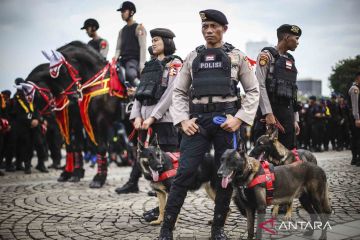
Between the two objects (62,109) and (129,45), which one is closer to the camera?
(129,45)

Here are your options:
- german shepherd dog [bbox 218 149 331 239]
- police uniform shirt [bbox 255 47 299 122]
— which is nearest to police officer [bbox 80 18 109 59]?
police uniform shirt [bbox 255 47 299 122]

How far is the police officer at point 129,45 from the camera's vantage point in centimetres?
823

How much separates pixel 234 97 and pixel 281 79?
1672 millimetres

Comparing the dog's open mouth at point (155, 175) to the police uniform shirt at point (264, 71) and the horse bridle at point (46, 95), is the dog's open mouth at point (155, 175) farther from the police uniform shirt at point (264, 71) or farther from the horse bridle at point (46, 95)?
the horse bridle at point (46, 95)

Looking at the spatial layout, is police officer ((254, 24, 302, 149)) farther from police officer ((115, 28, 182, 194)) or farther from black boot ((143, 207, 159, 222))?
black boot ((143, 207, 159, 222))

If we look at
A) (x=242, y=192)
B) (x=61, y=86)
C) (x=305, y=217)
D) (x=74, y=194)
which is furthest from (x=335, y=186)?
(x=61, y=86)

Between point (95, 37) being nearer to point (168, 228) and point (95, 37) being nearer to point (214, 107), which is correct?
point (214, 107)

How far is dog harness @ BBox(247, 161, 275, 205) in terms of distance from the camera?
3.82 m

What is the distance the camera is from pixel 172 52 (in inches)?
217

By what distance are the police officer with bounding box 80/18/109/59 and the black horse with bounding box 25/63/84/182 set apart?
157 cm

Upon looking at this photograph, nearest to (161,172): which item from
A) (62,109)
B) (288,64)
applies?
(288,64)

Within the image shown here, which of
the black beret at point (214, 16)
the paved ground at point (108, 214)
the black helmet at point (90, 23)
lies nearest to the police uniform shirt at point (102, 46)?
the black helmet at point (90, 23)

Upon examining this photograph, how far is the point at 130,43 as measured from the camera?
27.2 ft

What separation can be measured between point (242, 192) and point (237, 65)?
134 cm
